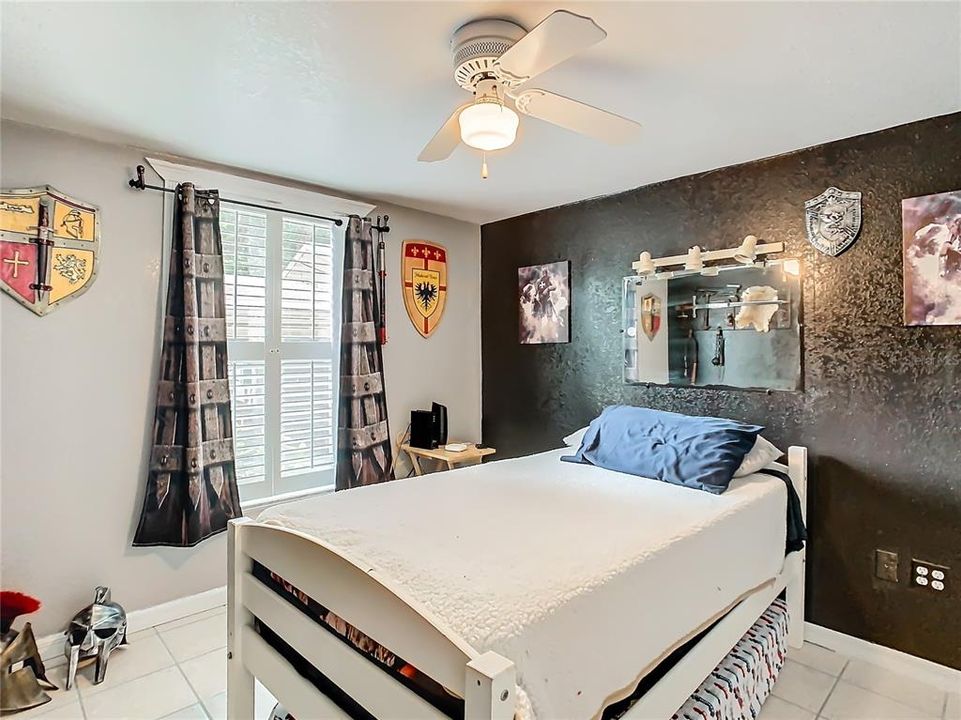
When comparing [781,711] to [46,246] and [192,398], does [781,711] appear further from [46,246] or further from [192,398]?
[46,246]

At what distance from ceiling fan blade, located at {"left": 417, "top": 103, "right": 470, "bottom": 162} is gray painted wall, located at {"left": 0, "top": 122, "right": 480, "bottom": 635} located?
1.52 meters

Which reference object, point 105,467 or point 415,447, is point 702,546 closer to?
point 415,447

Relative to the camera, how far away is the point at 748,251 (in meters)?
2.55

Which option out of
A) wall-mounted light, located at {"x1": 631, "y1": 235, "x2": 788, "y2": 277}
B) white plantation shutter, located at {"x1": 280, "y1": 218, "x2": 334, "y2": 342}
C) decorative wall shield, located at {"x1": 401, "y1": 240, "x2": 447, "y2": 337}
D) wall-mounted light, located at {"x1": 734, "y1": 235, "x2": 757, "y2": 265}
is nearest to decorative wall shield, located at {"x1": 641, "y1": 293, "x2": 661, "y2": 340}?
wall-mounted light, located at {"x1": 631, "y1": 235, "x2": 788, "y2": 277}

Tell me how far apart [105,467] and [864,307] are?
3.43 m

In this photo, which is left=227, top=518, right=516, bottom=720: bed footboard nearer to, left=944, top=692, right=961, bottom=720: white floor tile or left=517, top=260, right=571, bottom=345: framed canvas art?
left=944, top=692, right=961, bottom=720: white floor tile

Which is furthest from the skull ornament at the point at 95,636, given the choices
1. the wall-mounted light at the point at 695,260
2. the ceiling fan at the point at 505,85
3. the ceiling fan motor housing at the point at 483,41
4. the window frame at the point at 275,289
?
the wall-mounted light at the point at 695,260

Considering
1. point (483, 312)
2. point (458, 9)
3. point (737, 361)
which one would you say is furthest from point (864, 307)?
point (483, 312)

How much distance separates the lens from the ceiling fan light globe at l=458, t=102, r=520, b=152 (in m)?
1.52

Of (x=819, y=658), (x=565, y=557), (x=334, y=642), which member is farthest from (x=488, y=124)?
(x=819, y=658)

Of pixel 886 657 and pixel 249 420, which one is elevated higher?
pixel 249 420

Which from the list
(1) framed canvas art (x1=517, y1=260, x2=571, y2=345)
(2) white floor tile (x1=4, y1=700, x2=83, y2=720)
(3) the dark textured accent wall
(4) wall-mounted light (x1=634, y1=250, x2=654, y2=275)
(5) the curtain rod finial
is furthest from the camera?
(1) framed canvas art (x1=517, y1=260, x2=571, y2=345)

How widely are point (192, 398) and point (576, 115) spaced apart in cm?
207

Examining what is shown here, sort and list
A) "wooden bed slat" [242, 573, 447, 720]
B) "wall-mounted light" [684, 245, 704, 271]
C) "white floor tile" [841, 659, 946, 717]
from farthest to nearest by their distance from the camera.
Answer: "wall-mounted light" [684, 245, 704, 271], "white floor tile" [841, 659, 946, 717], "wooden bed slat" [242, 573, 447, 720]
